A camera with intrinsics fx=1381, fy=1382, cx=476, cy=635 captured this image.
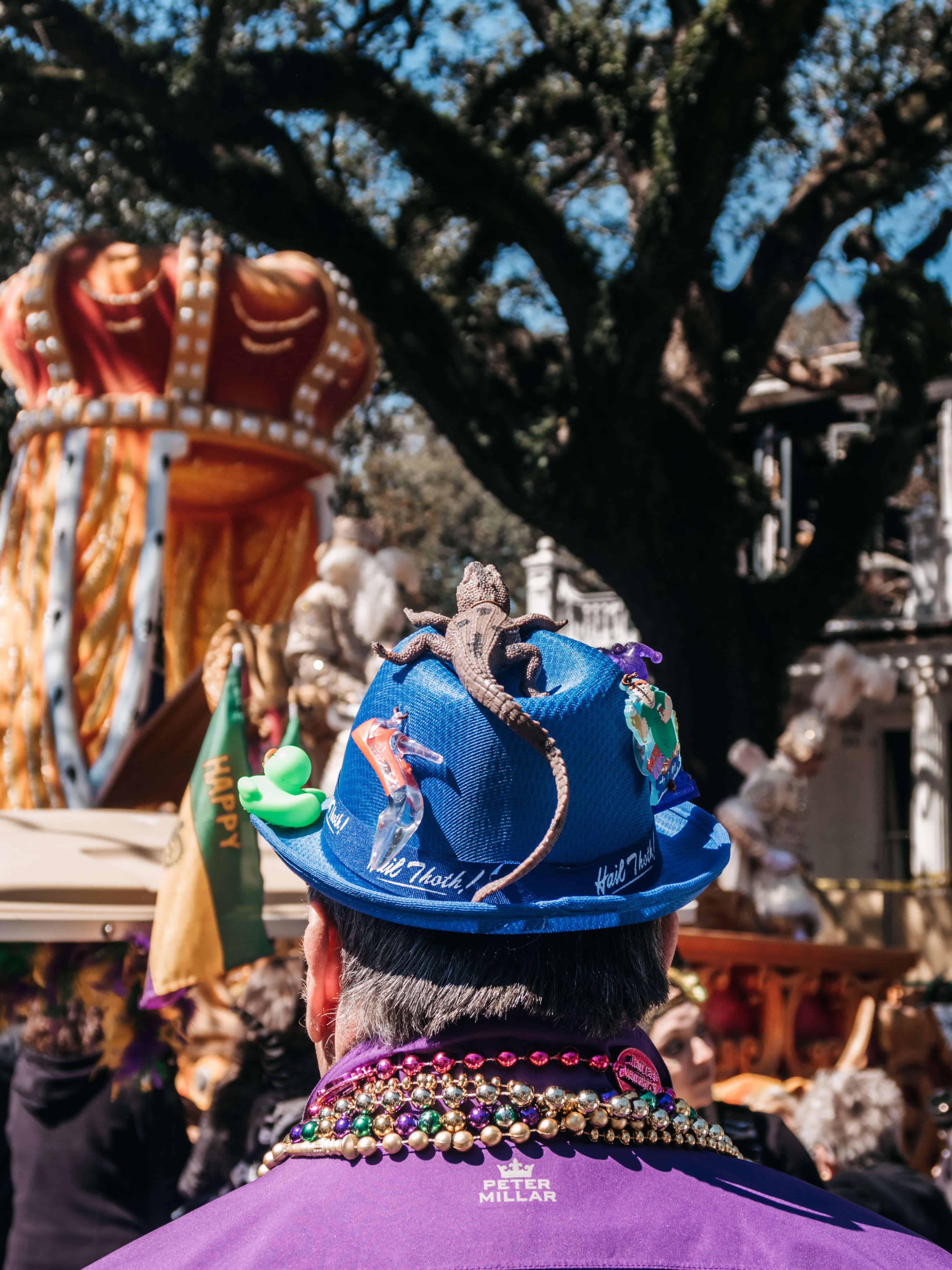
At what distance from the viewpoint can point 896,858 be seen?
59.3 ft

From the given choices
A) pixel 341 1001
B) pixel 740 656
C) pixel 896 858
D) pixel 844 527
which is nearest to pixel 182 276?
pixel 740 656

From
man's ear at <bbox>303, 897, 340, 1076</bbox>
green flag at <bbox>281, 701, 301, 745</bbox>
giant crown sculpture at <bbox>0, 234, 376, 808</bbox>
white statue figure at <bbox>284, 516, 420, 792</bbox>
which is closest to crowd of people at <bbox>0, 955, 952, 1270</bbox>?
green flag at <bbox>281, 701, 301, 745</bbox>

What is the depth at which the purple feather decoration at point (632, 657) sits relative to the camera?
5.07 feet

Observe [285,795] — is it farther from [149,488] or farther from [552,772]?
[149,488]

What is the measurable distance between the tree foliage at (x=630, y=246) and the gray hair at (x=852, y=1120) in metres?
5.22

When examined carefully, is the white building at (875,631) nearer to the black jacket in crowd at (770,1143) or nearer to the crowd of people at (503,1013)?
the black jacket in crowd at (770,1143)

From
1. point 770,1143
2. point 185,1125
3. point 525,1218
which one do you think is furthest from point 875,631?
point 525,1218

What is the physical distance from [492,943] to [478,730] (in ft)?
0.68

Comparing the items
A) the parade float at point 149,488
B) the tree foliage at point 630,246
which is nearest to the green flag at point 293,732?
the parade float at point 149,488

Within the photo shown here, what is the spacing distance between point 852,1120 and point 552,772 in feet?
9.23

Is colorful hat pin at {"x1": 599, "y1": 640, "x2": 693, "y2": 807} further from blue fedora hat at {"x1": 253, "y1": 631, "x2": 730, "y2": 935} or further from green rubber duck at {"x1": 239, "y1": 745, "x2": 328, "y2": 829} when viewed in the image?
green rubber duck at {"x1": 239, "y1": 745, "x2": 328, "y2": 829}

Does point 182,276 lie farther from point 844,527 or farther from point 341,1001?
point 341,1001

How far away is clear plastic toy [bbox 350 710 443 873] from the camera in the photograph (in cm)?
134

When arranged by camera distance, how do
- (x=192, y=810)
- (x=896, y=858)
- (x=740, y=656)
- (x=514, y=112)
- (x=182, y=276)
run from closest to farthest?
(x=192, y=810) → (x=182, y=276) → (x=740, y=656) → (x=514, y=112) → (x=896, y=858)
